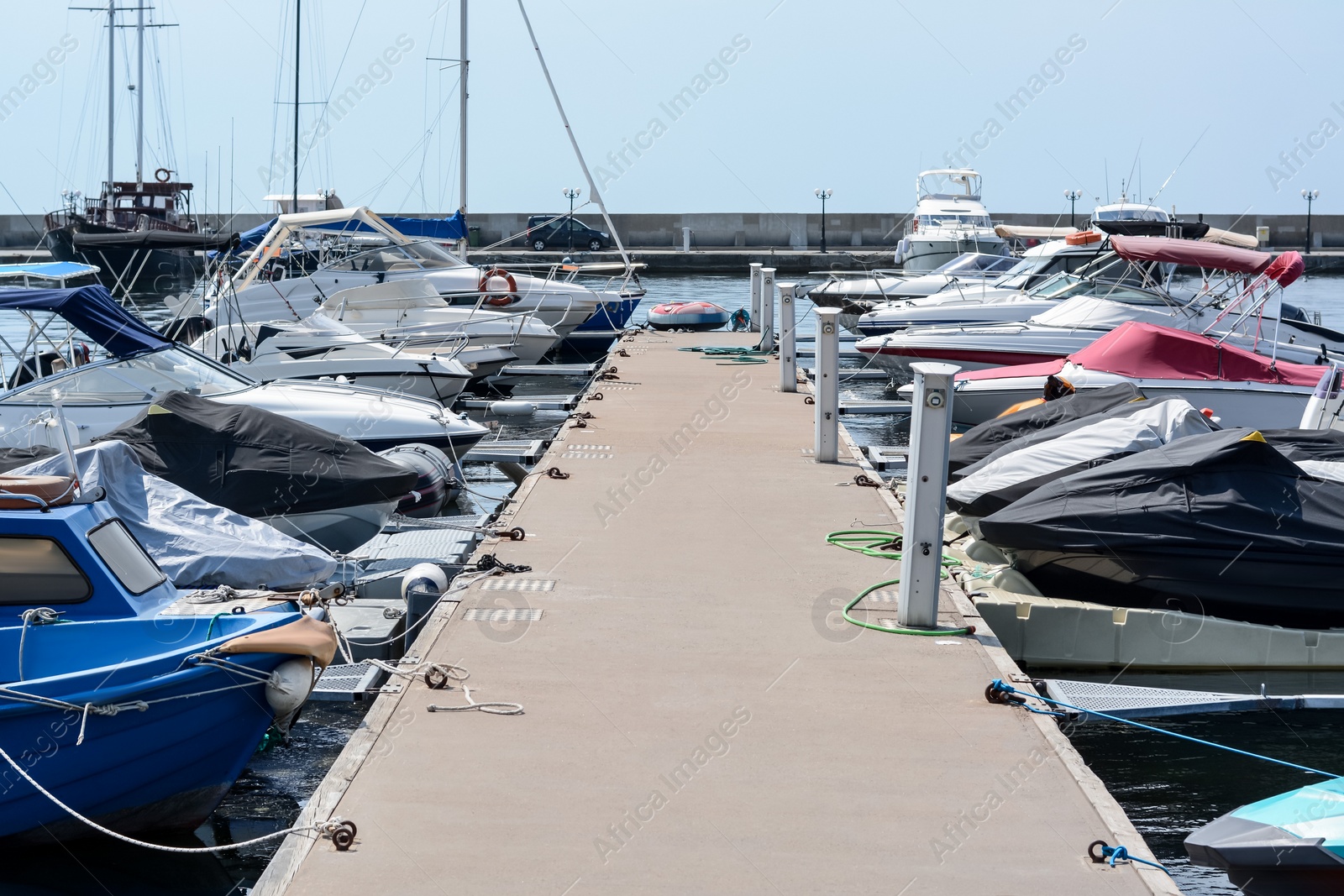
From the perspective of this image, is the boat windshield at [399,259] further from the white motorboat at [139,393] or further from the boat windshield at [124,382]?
the boat windshield at [124,382]

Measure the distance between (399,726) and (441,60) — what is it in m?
24.4

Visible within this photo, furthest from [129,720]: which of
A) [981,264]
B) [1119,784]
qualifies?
[981,264]

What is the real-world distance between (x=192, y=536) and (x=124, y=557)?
6.36 ft

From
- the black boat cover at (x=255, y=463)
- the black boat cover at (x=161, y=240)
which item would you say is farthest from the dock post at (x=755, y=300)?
the black boat cover at (x=255, y=463)

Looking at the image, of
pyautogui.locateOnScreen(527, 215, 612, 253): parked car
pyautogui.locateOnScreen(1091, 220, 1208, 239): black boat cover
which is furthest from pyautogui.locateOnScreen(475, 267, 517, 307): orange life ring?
pyautogui.locateOnScreen(527, 215, 612, 253): parked car

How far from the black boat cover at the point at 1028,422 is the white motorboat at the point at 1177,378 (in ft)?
9.69

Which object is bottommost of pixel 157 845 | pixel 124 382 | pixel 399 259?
pixel 157 845

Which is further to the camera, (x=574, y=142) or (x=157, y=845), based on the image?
(x=574, y=142)

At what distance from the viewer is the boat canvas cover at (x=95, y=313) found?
11.0 meters

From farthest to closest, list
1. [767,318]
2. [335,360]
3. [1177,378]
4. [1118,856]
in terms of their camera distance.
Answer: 1. [767,318]
2. [335,360]
3. [1177,378]
4. [1118,856]

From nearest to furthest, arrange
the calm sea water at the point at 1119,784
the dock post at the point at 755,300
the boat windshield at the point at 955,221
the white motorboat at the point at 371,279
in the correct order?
the calm sea water at the point at 1119,784 < the white motorboat at the point at 371,279 < the dock post at the point at 755,300 < the boat windshield at the point at 955,221

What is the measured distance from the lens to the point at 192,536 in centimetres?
829

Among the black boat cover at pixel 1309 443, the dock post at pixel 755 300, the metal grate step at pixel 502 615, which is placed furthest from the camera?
the dock post at pixel 755 300

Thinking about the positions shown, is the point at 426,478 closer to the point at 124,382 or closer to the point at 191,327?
the point at 124,382
